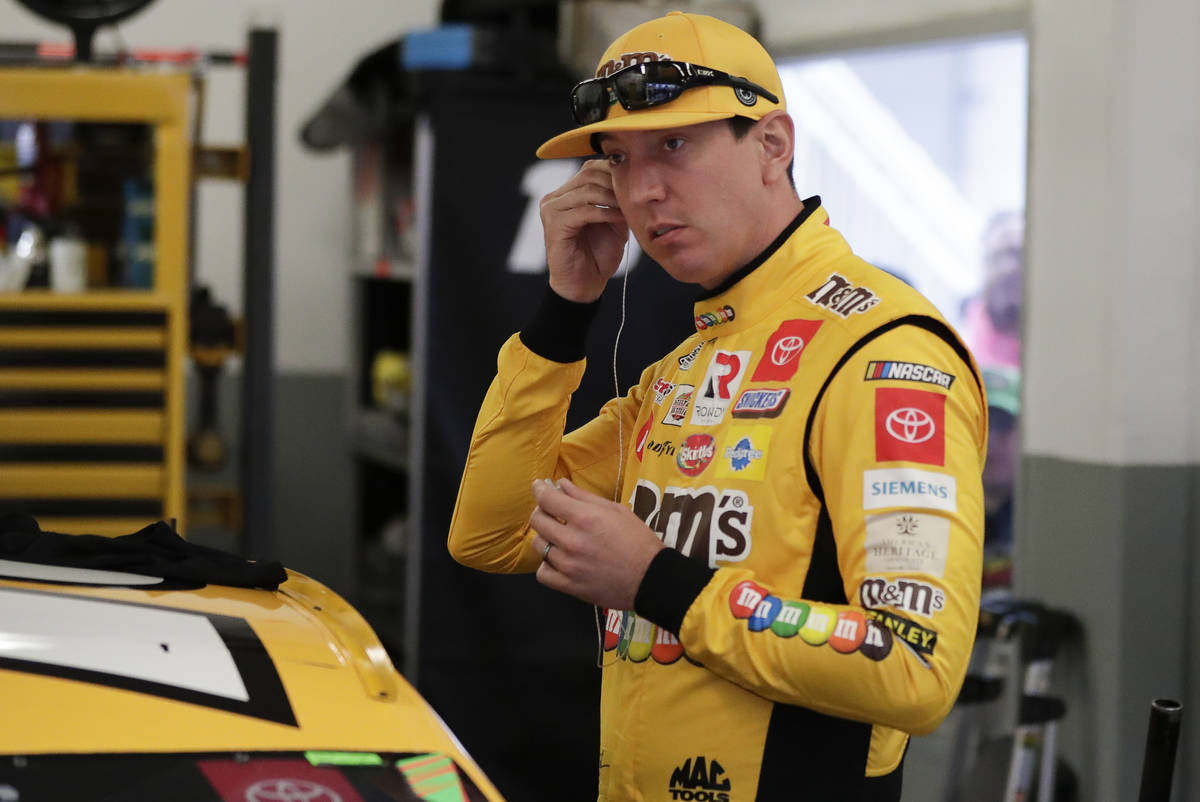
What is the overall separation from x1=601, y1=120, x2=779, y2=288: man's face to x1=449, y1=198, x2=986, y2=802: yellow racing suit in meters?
0.03

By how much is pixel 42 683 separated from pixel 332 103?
13.1 ft

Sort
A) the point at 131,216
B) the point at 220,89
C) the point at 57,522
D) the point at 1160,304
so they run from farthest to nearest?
the point at 220,89 → the point at 131,216 → the point at 57,522 → the point at 1160,304

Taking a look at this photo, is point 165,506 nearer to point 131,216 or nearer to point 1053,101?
point 131,216

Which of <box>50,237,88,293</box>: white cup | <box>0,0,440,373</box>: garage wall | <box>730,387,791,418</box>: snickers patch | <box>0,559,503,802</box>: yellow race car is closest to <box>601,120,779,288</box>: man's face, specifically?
<box>730,387,791,418</box>: snickers patch

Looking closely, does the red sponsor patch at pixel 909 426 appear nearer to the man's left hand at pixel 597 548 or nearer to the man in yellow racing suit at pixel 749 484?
the man in yellow racing suit at pixel 749 484

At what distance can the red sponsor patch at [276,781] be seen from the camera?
3.00 feet

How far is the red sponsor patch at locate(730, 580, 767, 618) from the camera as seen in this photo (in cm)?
120

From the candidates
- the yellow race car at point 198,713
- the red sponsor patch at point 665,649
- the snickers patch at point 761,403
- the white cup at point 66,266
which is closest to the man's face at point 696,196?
the snickers patch at point 761,403

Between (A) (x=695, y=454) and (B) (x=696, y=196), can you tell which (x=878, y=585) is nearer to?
(A) (x=695, y=454)

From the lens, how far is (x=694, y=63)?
4.48 ft

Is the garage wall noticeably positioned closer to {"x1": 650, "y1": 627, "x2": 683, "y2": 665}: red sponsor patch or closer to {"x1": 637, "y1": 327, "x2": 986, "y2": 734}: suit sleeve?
{"x1": 650, "y1": 627, "x2": 683, "y2": 665}: red sponsor patch

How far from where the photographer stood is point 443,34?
3.88 m

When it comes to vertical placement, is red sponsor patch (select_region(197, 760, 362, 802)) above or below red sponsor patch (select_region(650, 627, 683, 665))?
above

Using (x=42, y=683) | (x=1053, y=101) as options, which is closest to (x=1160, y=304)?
(x=1053, y=101)
